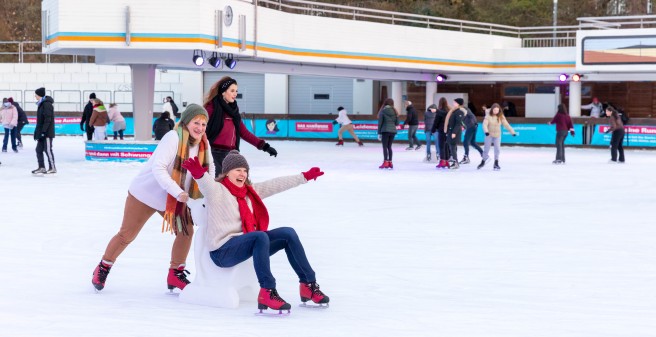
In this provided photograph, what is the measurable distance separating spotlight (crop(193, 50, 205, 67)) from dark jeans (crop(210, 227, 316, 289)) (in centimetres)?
1927

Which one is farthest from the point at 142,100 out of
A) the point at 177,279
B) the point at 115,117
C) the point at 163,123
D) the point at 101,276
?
the point at 177,279

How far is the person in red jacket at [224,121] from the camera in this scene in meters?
9.63

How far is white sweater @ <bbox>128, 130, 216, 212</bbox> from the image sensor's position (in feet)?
23.4

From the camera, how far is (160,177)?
7137 mm

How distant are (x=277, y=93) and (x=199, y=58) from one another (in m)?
20.1

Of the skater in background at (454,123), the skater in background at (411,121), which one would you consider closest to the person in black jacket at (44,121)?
the skater in background at (454,123)

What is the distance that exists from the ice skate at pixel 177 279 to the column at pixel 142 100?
19.5 metres

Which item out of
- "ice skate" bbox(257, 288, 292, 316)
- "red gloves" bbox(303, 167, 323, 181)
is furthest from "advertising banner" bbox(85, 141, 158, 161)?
A: "ice skate" bbox(257, 288, 292, 316)

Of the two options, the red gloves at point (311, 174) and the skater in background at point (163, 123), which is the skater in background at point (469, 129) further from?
the red gloves at point (311, 174)

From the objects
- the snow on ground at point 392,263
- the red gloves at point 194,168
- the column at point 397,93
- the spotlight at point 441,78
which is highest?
the spotlight at point 441,78

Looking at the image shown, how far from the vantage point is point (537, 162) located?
88.4 feet

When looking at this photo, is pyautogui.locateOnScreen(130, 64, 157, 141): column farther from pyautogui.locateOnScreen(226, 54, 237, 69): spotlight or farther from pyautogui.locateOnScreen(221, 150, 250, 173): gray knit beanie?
pyautogui.locateOnScreen(221, 150, 250, 173): gray knit beanie

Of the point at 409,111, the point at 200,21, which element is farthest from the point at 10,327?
the point at 409,111

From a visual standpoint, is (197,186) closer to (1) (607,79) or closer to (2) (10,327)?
(2) (10,327)
